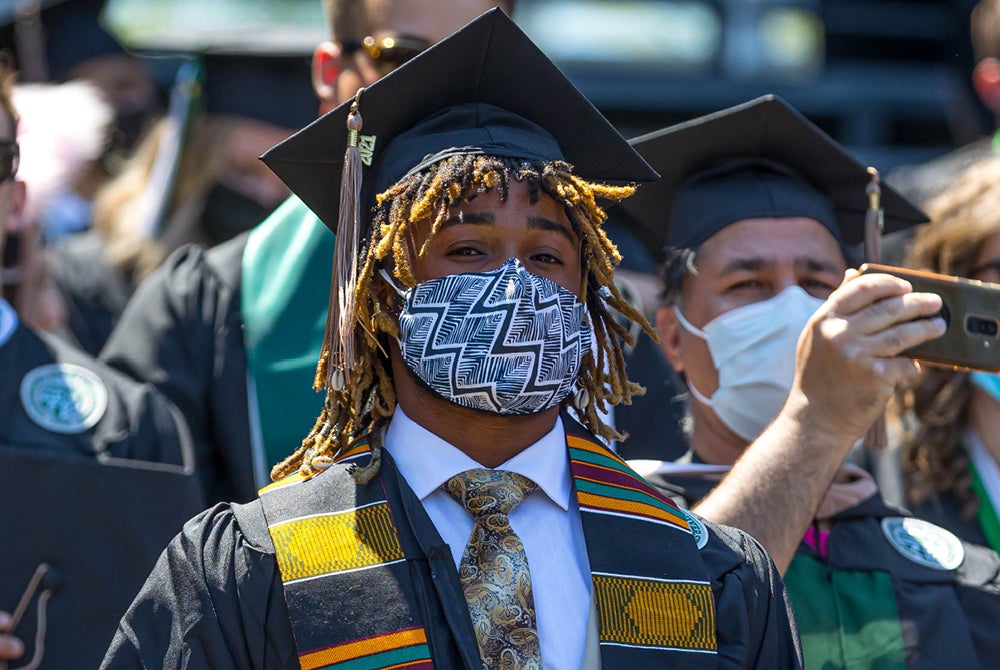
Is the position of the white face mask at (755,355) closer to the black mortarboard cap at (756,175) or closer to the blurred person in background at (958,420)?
the black mortarboard cap at (756,175)

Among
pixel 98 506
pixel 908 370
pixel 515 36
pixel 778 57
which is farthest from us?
pixel 778 57

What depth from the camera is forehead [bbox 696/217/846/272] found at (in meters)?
3.85

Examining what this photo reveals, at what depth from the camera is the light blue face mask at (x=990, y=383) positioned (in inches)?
170

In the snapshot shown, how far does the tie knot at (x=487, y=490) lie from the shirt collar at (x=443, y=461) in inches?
0.6

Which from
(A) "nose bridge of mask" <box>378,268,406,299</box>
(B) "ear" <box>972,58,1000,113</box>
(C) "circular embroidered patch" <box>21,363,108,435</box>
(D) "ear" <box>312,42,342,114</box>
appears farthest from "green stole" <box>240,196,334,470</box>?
(B) "ear" <box>972,58,1000,113</box>

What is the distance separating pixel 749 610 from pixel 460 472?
22.4 inches

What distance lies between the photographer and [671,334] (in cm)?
406

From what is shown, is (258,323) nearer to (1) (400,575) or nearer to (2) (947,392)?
(1) (400,575)

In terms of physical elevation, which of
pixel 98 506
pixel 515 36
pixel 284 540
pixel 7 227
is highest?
pixel 515 36

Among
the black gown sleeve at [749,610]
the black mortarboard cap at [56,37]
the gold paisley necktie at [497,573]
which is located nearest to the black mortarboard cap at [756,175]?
the black gown sleeve at [749,610]

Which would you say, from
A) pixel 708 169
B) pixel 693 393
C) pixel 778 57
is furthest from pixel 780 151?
pixel 778 57

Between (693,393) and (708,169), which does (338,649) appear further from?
(708,169)

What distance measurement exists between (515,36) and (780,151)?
3.96ft

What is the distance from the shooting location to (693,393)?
13.1 ft
